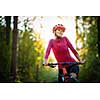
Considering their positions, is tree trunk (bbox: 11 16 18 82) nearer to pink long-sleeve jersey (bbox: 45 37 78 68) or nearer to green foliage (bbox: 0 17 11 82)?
green foliage (bbox: 0 17 11 82)

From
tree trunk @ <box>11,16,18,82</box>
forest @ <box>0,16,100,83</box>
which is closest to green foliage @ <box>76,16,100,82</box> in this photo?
forest @ <box>0,16,100,83</box>

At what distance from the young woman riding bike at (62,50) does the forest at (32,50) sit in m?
0.05

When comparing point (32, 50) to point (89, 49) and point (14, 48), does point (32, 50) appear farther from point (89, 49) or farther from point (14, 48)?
point (89, 49)

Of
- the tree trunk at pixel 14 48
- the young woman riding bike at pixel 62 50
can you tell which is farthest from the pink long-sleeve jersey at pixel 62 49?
the tree trunk at pixel 14 48

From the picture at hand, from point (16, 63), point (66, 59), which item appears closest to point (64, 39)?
point (66, 59)

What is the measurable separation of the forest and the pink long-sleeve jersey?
55mm

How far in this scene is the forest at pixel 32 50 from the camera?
469 cm

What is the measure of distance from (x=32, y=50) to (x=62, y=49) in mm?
282

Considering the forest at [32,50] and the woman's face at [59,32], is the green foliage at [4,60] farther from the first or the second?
the woman's face at [59,32]

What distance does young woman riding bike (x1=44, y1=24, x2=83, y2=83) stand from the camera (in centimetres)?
470

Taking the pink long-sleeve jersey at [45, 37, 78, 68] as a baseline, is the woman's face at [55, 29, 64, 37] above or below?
above

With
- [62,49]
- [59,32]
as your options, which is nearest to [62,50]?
[62,49]
